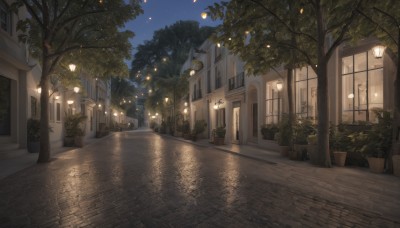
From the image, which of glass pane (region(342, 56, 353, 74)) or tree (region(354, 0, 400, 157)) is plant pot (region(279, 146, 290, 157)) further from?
tree (region(354, 0, 400, 157))

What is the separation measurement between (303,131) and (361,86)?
108 inches

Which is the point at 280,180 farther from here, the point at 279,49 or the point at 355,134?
the point at 279,49

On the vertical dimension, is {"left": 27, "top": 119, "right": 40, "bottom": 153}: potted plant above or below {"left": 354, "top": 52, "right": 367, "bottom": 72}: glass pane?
below

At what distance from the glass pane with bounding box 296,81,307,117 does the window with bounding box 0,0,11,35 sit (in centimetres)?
1380

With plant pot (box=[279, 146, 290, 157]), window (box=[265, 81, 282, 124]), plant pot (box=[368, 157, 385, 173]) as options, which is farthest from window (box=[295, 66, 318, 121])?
plant pot (box=[368, 157, 385, 173])

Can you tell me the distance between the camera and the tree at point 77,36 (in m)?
10.4

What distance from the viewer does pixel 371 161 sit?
8.21 m

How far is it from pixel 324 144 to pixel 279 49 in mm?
3695

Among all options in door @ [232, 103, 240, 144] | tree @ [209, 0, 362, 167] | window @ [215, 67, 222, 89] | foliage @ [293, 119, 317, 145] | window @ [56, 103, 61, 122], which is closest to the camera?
tree @ [209, 0, 362, 167]

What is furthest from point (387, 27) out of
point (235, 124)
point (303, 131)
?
point (235, 124)

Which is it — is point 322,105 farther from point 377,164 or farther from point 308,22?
point 308,22

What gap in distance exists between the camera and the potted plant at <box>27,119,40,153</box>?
538 inches

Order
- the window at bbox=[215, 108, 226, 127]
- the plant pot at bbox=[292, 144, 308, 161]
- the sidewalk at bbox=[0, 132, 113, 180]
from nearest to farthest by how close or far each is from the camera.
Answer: the sidewalk at bbox=[0, 132, 113, 180], the plant pot at bbox=[292, 144, 308, 161], the window at bbox=[215, 108, 226, 127]

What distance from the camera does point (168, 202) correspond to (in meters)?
5.10
